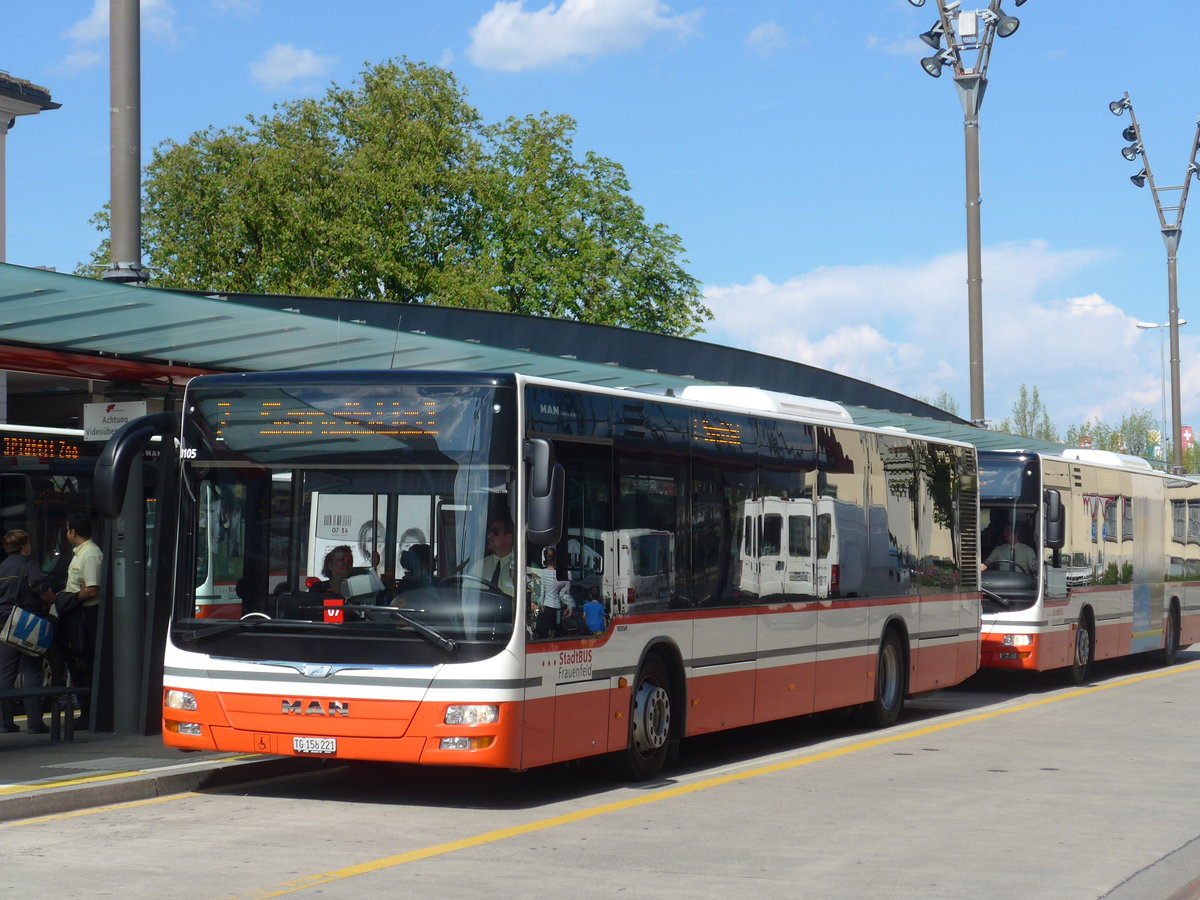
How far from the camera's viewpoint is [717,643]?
1307cm

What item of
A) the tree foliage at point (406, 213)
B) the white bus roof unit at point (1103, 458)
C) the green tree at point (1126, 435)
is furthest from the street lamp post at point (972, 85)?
the green tree at point (1126, 435)

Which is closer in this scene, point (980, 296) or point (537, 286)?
point (980, 296)

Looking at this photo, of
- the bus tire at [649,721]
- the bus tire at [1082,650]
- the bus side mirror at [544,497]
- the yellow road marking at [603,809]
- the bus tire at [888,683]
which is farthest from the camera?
the bus tire at [1082,650]

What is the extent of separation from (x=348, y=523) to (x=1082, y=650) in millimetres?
14095

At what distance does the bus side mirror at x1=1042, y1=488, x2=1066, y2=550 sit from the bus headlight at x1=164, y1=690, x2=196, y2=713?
489 inches

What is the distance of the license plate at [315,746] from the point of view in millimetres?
10531

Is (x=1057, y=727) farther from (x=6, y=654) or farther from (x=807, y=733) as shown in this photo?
(x=6, y=654)

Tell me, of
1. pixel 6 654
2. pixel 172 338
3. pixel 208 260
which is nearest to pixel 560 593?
pixel 172 338

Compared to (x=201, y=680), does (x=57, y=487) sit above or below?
above

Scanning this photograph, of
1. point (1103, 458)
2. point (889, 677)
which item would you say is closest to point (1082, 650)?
point (1103, 458)

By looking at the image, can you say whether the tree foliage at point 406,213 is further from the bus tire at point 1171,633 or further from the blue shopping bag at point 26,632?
the blue shopping bag at point 26,632

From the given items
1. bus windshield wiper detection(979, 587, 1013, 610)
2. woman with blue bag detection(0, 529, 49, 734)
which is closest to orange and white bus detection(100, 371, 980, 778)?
woman with blue bag detection(0, 529, 49, 734)

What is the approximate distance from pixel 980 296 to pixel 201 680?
18.5m

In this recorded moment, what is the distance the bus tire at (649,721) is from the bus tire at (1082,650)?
10866 mm
